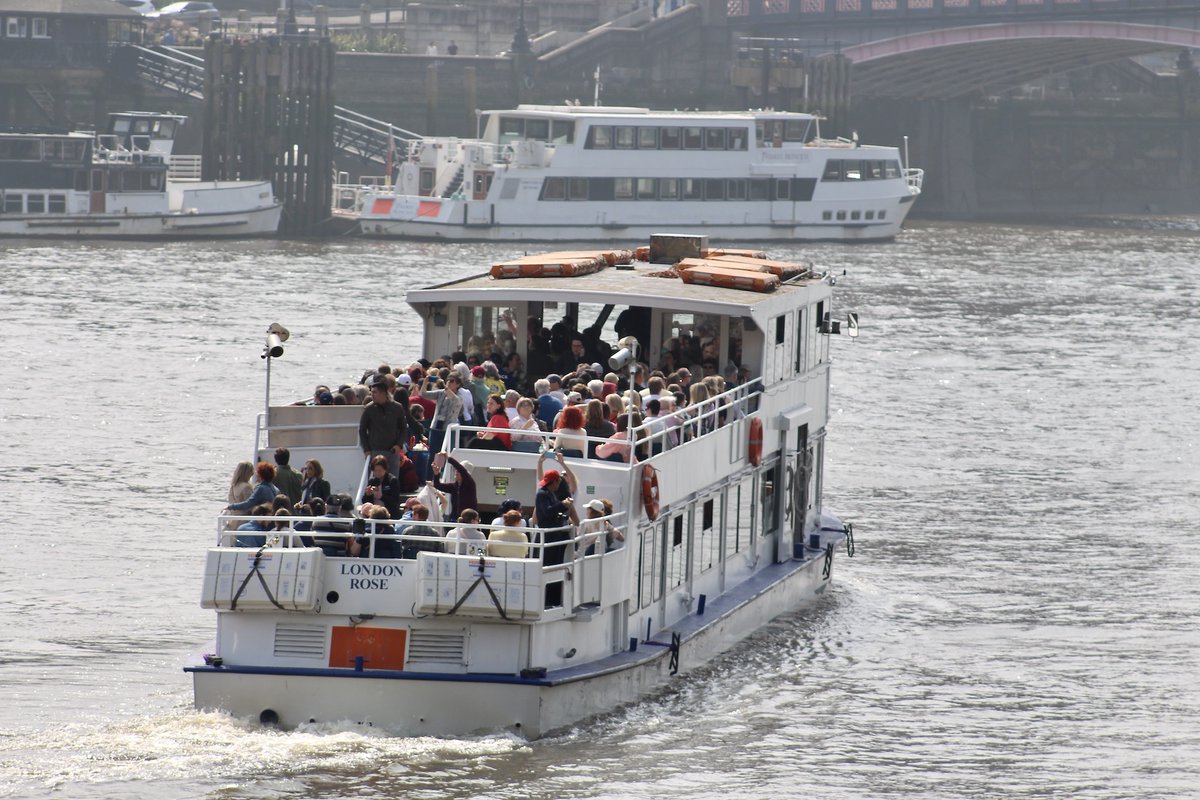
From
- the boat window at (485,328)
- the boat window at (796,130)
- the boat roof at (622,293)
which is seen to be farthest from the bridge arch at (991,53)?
the boat window at (485,328)

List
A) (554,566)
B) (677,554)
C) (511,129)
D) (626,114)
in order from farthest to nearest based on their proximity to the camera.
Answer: (511,129)
(626,114)
(677,554)
(554,566)

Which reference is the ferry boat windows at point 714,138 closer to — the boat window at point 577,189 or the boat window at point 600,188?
the boat window at point 600,188

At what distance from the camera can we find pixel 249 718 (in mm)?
17875

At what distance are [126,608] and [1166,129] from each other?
7582cm

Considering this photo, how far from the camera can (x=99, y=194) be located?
220ft

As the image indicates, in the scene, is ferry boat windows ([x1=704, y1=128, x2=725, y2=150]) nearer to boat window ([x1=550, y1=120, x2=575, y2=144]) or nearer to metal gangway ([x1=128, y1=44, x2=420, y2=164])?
boat window ([x1=550, y1=120, x2=575, y2=144])

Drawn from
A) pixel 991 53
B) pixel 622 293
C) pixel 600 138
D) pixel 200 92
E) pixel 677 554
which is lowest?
pixel 677 554

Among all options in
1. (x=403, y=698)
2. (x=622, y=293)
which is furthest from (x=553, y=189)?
(x=403, y=698)

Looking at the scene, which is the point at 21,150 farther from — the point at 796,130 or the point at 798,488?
the point at 798,488

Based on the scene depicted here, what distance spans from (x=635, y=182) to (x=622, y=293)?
50.6 meters

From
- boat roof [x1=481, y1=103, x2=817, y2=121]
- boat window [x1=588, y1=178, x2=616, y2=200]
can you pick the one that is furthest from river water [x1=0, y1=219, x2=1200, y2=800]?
boat window [x1=588, y1=178, x2=616, y2=200]

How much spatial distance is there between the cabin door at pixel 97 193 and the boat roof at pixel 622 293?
45.2 m

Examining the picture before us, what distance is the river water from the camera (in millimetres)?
18250

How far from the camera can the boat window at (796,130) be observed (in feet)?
243
